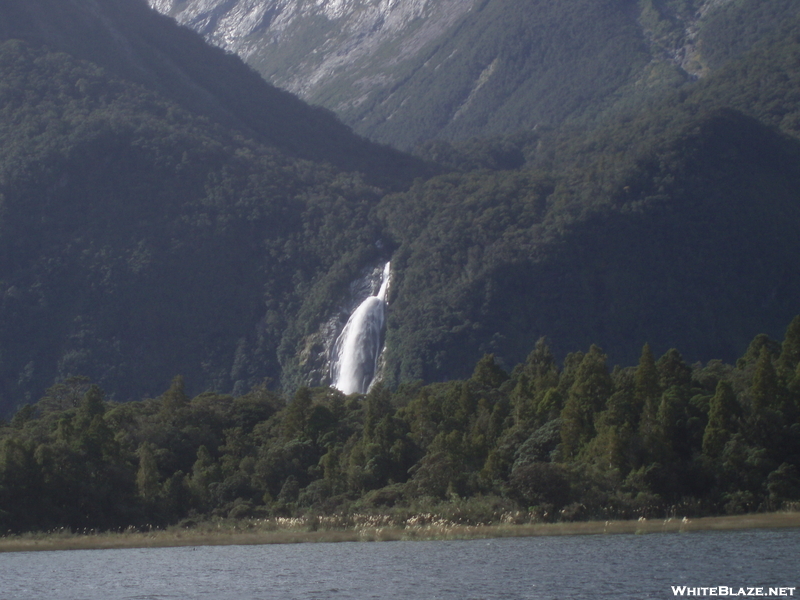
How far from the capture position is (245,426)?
88812 mm

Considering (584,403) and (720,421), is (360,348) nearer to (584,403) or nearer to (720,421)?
(584,403)

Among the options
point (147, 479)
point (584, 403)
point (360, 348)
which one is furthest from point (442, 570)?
point (360, 348)

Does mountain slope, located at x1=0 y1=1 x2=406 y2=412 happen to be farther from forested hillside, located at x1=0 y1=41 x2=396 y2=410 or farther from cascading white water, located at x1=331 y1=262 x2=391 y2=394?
cascading white water, located at x1=331 y1=262 x2=391 y2=394

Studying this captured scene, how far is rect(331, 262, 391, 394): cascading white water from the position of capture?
165875mm

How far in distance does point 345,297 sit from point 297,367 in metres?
15.8

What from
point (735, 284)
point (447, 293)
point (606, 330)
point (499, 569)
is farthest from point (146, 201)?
point (499, 569)

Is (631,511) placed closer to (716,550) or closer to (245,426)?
(716,550)

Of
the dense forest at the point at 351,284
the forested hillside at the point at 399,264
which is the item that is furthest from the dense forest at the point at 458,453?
the forested hillside at the point at 399,264

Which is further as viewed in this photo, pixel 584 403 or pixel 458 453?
pixel 458 453

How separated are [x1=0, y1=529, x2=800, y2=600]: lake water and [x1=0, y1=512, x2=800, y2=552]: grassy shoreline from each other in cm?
230

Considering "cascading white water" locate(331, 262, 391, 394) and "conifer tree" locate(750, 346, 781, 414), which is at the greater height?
"cascading white water" locate(331, 262, 391, 394)

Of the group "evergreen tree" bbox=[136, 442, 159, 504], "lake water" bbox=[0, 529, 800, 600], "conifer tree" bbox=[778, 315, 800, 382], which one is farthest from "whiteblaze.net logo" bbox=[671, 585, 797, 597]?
"evergreen tree" bbox=[136, 442, 159, 504]

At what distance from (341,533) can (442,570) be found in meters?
19.3

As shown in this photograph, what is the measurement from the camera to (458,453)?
67.8m
